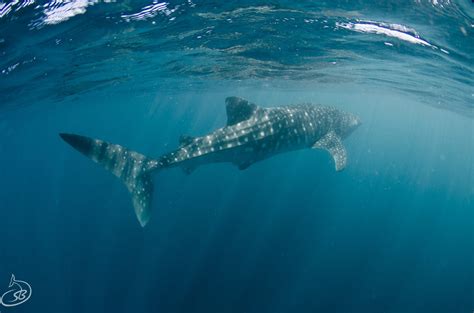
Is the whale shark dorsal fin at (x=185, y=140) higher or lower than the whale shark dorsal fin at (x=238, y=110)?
lower

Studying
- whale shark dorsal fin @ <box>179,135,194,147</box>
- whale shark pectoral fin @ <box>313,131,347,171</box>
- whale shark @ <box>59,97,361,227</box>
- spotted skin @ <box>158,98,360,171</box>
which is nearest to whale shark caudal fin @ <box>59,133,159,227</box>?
whale shark @ <box>59,97,361,227</box>

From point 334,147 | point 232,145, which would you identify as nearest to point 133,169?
point 232,145

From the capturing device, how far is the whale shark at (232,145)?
959 centimetres

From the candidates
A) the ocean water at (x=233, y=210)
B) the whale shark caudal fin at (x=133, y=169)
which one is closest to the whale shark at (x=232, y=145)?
the whale shark caudal fin at (x=133, y=169)

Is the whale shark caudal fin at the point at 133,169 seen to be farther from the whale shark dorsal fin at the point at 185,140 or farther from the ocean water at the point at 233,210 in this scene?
the ocean water at the point at 233,210

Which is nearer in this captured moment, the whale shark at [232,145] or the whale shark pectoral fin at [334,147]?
the whale shark at [232,145]

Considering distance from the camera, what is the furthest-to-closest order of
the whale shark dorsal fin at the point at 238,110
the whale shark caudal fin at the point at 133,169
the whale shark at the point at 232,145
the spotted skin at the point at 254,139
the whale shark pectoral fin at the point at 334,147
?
the whale shark pectoral fin at the point at 334,147 → the whale shark dorsal fin at the point at 238,110 → the spotted skin at the point at 254,139 → the whale shark at the point at 232,145 → the whale shark caudal fin at the point at 133,169

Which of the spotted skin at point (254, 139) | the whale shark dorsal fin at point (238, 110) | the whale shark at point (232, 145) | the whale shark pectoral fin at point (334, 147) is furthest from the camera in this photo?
the whale shark pectoral fin at point (334, 147)

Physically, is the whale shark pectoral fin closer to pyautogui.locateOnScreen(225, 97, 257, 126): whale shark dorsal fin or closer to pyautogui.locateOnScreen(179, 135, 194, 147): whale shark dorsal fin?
pyautogui.locateOnScreen(225, 97, 257, 126): whale shark dorsal fin

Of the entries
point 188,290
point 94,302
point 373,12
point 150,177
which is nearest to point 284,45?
point 373,12

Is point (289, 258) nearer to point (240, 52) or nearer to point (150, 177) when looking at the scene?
point (150, 177)

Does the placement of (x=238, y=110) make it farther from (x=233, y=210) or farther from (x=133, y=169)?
(x=233, y=210)

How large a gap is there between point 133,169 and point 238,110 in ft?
13.5

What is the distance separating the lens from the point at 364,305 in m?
15.7
